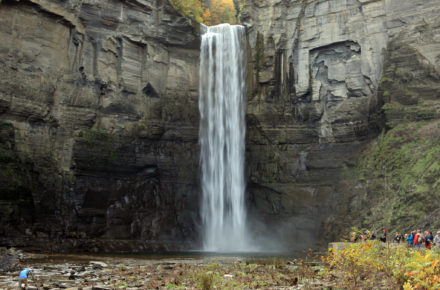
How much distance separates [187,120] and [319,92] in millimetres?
11538

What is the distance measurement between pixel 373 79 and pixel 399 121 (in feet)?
13.6

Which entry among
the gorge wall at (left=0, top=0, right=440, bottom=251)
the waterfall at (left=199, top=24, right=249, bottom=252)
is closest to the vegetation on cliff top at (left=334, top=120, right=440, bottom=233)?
the gorge wall at (left=0, top=0, right=440, bottom=251)

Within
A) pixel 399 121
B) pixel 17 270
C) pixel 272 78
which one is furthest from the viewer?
pixel 272 78

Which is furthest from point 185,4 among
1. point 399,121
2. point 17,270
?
point 17,270

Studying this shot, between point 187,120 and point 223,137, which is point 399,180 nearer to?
point 223,137

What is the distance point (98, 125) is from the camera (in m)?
33.5

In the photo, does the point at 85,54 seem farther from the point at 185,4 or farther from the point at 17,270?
the point at 17,270

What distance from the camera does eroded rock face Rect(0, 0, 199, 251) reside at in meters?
29.3

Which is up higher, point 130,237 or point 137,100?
point 137,100

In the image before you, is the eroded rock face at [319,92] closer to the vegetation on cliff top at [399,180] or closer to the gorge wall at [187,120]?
the gorge wall at [187,120]

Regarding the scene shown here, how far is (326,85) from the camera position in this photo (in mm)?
36938

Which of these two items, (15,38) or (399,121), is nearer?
(15,38)

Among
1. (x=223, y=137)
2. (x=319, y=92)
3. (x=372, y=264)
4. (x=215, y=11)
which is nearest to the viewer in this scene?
(x=372, y=264)

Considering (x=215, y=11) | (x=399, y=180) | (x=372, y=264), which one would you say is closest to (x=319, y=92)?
(x=399, y=180)
